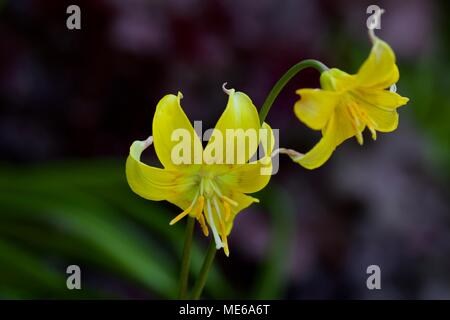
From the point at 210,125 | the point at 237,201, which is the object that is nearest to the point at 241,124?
the point at 237,201

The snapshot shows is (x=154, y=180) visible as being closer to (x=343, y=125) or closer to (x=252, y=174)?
(x=252, y=174)

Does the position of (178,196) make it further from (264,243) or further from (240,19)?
(240,19)

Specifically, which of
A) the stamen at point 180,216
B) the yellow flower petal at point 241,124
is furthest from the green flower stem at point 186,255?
the yellow flower petal at point 241,124

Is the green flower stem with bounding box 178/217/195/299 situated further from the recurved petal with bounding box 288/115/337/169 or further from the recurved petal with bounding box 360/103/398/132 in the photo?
the recurved petal with bounding box 360/103/398/132

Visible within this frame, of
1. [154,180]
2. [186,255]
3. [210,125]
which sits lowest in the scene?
[186,255]

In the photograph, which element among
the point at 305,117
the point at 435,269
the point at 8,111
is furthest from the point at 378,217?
the point at 305,117

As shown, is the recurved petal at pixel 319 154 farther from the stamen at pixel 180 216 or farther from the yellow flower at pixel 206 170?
the stamen at pixel 180 216
